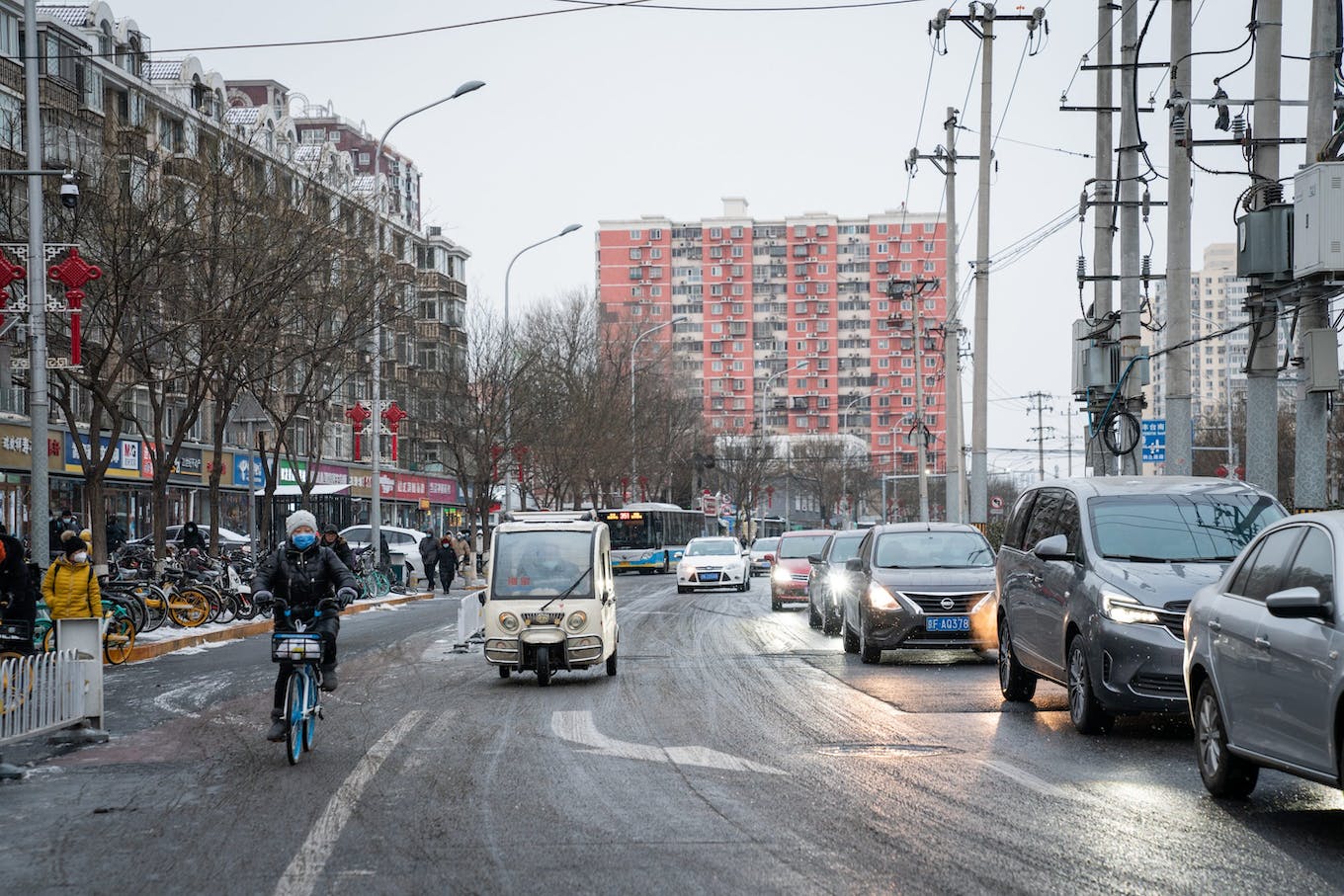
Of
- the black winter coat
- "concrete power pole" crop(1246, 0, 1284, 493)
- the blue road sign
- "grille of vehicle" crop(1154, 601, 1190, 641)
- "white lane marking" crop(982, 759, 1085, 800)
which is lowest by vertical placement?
"white lane marking" crop(982, 759, 1085, 800)

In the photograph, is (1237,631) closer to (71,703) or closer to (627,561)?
(71,703)

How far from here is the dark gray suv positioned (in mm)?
11352

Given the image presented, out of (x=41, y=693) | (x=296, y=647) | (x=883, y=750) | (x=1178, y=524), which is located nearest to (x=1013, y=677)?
(x=1178, y=524)

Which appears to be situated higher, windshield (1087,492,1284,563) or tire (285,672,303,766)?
windshield (1087,492,1284,563)

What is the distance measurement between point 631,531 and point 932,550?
43.6 metres

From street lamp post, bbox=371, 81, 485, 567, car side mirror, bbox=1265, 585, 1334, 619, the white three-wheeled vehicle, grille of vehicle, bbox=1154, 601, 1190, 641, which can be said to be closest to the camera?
car side mirror, bbox=1265, 585, 1334, 619

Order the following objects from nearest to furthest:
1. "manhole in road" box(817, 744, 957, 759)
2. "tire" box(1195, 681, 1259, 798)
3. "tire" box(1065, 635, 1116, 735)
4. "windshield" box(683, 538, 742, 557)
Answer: "tire" box(1195, 681, 1259, 798) < "manhole in road" box(817, 744, 957, 759) < "tire" box(1065, 635, 1116, 735) < "windshield" box(683, 538, 742, 557)

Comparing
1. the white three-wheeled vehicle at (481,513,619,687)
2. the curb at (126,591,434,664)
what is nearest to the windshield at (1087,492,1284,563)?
the white three-wheeled vehicle at (481,513,619,687)

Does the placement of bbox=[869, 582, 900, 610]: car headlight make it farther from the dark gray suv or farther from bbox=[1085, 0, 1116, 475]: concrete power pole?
bbox=[1085, 0, 1116, 475]: concrete power pole

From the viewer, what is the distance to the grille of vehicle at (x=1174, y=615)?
11.3 m

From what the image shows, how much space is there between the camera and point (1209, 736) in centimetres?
904

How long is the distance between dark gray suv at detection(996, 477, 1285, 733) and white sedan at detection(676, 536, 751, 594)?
2935 centimetres

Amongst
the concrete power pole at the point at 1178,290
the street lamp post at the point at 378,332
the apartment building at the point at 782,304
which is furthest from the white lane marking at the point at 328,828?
the apartment building at the point at 782,304

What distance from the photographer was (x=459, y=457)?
190ft
